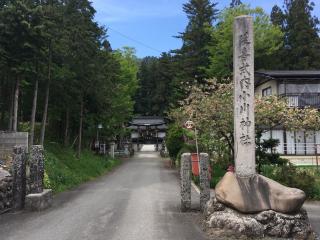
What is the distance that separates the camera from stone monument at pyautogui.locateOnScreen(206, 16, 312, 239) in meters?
8.95

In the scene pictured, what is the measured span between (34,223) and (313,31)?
4764cm

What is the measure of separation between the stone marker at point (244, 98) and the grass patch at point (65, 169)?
9.23 meters

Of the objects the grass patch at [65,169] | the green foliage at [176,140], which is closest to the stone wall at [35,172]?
the grass patch at [65,169]

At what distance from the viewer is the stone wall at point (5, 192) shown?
11973 mm

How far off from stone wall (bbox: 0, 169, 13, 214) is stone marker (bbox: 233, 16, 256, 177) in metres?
6.37

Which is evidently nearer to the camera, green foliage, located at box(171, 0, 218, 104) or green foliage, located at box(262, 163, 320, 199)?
green foliage, located at box(262, 163, 320, 199)

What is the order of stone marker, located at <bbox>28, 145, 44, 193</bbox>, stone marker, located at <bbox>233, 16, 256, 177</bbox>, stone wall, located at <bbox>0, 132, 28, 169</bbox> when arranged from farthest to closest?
stone wall, located at <bbox>0, 132, 28, 169</bbox> < stone marker, located at <bbox>28, 145, 44, 193</bbox> < stone marker, located at <bbox>233, 16, 256, 177</bbox>

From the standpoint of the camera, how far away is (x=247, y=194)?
9.36 metres

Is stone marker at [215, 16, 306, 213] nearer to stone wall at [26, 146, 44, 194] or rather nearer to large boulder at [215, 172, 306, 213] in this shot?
large boulder at [215, 172, 306, 213]

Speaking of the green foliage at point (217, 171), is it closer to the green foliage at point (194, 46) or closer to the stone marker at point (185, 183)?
the stone marker at point (185, 183)

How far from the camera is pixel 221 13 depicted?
42.5m

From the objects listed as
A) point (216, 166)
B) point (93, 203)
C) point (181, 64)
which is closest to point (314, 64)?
point (181, 64)

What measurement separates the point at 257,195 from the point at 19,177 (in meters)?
6.81

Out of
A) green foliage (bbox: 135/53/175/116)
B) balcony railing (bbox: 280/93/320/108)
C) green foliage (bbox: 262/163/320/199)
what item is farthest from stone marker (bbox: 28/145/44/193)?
green foliage (bbox: 135/53/175/116)
